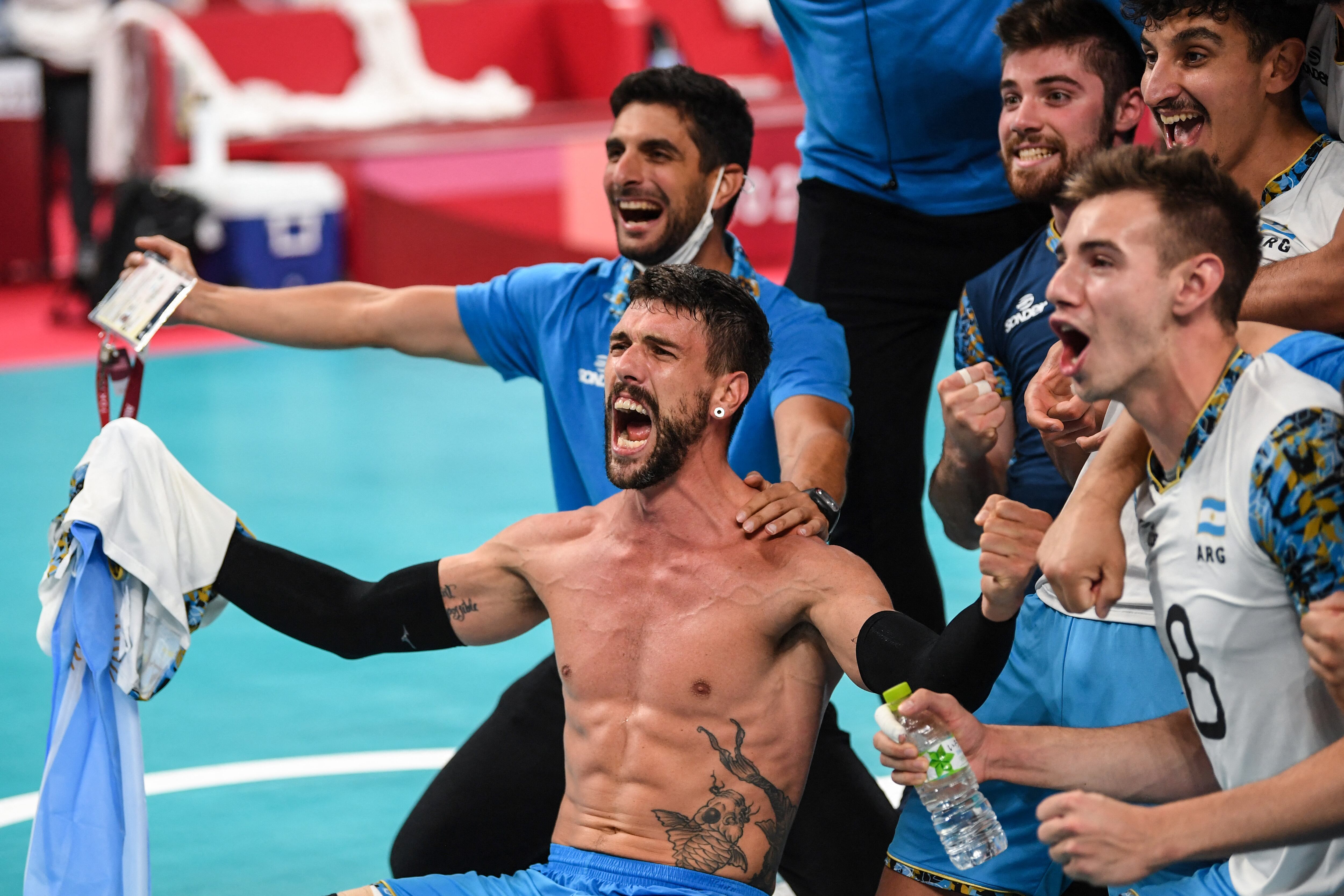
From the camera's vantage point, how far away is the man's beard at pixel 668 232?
198 inches

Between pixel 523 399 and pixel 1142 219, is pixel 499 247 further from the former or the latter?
pixel 1142 219

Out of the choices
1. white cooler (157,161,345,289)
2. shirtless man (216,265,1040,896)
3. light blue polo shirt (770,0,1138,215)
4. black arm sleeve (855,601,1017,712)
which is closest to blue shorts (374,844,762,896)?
shirtless man (216,265,1040,896)

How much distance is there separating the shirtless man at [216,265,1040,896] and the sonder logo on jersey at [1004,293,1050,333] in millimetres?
796

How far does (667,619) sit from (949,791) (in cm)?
81

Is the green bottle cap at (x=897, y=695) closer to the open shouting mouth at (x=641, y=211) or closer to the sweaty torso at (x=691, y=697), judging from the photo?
the sweaty torso at (x=691, y=697)

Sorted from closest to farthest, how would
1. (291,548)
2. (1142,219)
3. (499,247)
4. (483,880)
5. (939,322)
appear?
(1142,219) → (483,880) → (939,322) → (291,548) → (499,247)

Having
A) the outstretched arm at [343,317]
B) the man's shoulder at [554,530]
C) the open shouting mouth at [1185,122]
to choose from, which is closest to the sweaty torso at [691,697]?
the man's shoulder at [554,530]

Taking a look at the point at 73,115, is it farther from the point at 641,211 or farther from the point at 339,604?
the point at 339,604

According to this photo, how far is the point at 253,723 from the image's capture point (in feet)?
20.6

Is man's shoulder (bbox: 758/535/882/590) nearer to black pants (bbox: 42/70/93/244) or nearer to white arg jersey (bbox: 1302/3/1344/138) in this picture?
white arg jersey (bbox: 1302/3/1344/138)

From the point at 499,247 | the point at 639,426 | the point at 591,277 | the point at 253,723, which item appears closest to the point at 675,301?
the point at 639,426

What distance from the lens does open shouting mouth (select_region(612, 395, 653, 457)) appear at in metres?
3.96

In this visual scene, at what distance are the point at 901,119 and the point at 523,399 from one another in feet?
22.6

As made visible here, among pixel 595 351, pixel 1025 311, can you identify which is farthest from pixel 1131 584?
pixel 595 351
